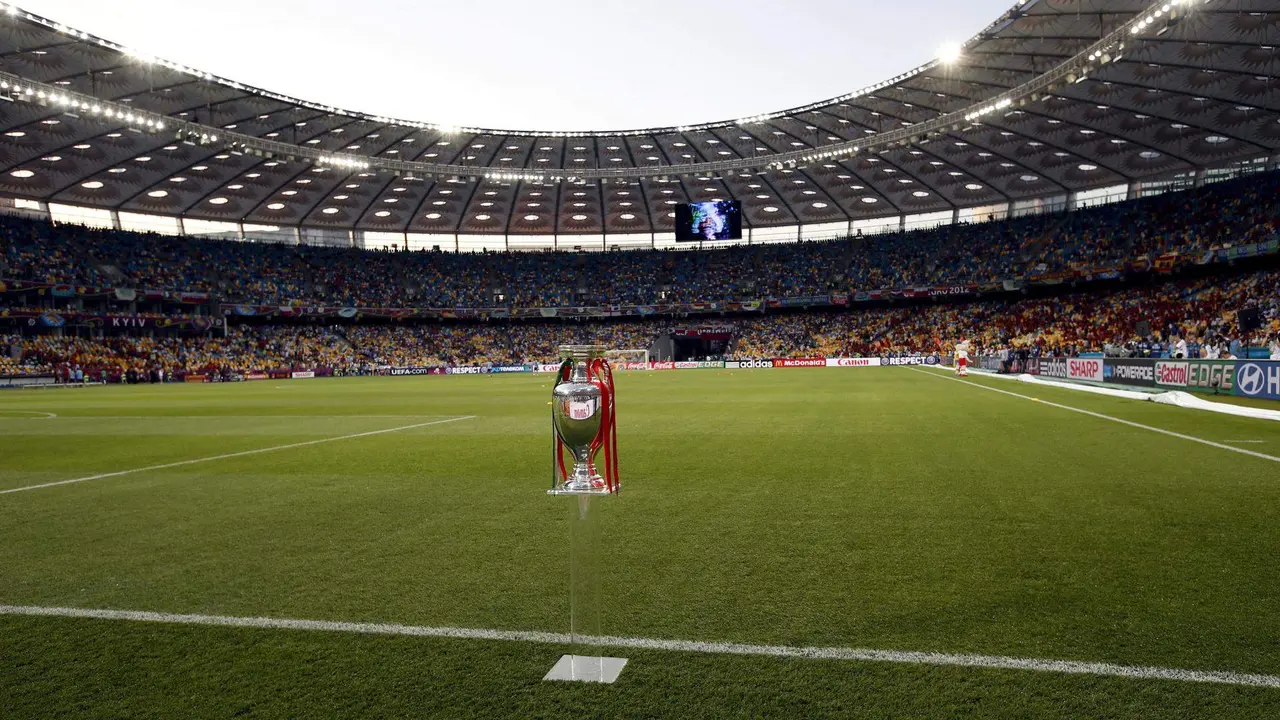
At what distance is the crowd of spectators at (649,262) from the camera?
49375 millimetres

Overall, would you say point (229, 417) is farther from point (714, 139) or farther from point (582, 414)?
point (714, 139)

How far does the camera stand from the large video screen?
5584 cm

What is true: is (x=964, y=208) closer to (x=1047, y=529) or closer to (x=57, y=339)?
(x=1047, y=529)

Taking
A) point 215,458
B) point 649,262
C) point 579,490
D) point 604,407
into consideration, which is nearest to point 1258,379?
point 604,407

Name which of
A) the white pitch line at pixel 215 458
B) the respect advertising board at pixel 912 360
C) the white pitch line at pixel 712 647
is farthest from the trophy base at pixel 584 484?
the respect advertising board at pixel 912 360

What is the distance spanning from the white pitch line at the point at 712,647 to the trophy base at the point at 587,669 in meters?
0.08

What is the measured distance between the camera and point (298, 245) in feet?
224

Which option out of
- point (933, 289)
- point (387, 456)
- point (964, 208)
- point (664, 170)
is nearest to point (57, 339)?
point (664, 170)

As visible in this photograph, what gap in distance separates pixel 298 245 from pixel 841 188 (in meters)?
49.9

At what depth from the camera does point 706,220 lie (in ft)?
184

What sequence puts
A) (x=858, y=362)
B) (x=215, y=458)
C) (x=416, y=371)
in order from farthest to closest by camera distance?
(x=416, y=371)
(x=858, y=362)
(x=215, y=458)

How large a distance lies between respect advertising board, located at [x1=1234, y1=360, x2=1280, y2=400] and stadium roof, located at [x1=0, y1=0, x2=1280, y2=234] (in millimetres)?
16666

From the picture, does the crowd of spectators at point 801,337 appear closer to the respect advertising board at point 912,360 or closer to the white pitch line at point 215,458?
the respect advertising board at point 912,360

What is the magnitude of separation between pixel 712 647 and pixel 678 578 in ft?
3.38
